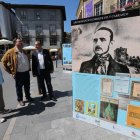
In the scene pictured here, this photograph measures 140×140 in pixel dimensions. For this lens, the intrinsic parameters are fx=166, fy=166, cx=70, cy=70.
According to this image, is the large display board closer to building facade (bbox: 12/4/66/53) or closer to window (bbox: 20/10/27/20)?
building facade (bbox: 12/4/66/53)

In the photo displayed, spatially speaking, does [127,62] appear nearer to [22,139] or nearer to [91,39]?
[91,39]

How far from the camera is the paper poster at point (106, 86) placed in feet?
9.52

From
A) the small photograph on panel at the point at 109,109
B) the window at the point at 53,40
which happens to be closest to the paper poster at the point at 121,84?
the small photograph on panel at the point at 109,109

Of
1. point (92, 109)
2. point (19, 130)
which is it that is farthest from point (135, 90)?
point (19, 130)

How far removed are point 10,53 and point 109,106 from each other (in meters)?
2.91

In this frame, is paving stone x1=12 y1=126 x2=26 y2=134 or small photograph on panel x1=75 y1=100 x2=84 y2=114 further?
small photograph on panel x1=75 y1=100 x2=84 y2=114

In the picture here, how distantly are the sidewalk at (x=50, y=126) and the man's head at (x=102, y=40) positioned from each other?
148 cm

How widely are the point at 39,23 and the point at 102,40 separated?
36736mm

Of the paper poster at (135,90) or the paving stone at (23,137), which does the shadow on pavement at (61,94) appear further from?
the paper poster at (135,90)

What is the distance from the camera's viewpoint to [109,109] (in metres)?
2.99

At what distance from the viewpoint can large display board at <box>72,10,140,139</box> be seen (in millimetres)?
2564

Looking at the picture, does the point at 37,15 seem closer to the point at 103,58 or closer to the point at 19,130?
the point at 19,130

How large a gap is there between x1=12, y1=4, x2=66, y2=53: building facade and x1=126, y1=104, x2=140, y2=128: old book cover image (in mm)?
36283

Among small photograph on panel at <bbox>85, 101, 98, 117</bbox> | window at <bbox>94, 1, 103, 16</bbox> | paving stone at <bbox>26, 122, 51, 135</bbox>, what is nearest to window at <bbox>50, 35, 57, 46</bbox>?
window at <bbox>94, 1, 103, 16</bbox>
